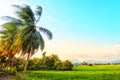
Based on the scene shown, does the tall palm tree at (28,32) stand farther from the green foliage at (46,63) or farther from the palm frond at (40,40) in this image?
the green foliage at (46,63)

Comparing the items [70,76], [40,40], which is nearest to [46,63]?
[70,76]

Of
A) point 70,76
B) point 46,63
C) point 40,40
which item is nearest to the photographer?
point 40,40

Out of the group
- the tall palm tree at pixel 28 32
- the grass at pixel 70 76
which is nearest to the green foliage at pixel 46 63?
the grass at pixel 70 76

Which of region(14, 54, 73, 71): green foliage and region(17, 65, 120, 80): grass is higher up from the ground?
region(14, 54, 73, 71): green foliage

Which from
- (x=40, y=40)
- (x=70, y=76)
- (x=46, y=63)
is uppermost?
(x=46, y=63)

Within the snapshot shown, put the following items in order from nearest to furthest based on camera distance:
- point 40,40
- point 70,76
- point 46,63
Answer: point 40,40, point 70,76, point 46,63

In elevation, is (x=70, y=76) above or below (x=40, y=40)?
below

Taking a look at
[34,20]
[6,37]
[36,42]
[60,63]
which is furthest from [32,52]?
[60,63]

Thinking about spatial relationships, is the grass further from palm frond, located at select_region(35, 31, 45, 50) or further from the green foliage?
the green foliage

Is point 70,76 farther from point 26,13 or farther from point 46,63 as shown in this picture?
point 46,63

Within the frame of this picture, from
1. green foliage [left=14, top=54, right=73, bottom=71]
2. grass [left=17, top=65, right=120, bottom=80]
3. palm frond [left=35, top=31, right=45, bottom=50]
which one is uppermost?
green foliage [left=14, top=54, right=73, bottom=71]

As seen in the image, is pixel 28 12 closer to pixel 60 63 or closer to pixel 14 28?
pixel 14 28

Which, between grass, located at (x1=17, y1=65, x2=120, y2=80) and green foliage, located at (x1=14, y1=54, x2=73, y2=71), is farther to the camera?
green foliage, located at (x1=14, y1=54, x2=73, y2=71)

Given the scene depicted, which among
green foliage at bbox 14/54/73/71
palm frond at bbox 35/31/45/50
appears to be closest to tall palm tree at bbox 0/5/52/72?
palm frond at bbox 35/31/45/50
